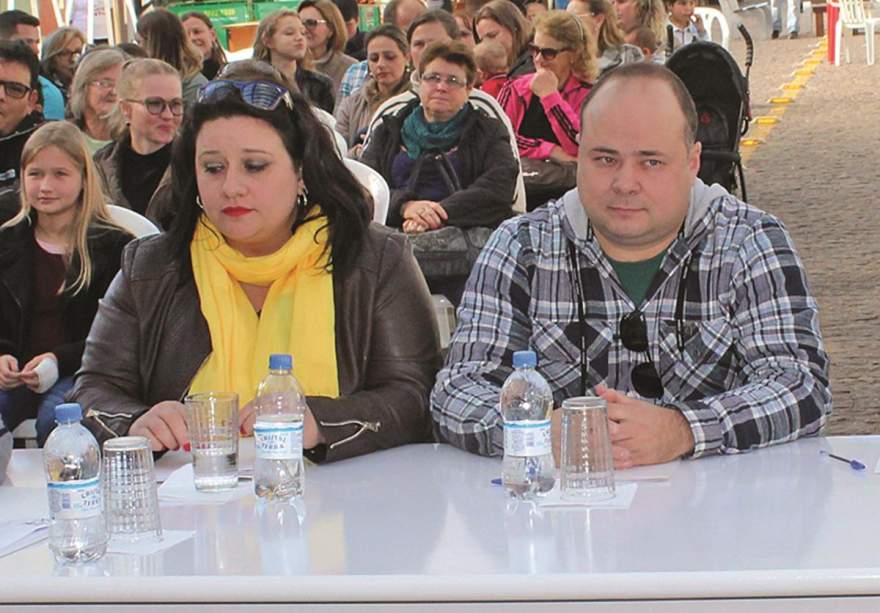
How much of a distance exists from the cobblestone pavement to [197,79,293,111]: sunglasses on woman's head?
289 cm

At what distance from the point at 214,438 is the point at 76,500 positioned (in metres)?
0.49

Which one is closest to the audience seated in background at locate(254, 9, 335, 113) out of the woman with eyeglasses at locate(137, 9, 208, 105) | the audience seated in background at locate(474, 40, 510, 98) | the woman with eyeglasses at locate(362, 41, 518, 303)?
the woman with eyeglasses at locate(137, 9, 208, 105)

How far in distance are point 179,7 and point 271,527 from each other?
614 inches

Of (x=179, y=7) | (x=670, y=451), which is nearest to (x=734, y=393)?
(x=670, y=451)

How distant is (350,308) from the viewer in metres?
3.31

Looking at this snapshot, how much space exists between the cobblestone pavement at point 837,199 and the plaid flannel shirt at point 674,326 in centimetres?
249

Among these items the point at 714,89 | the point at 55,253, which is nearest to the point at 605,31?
the point at 714,89

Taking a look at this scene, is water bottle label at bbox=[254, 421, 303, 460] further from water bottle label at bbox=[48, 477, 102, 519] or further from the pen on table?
the pen on table

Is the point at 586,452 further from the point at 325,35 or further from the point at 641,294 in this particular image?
the point at 325,35

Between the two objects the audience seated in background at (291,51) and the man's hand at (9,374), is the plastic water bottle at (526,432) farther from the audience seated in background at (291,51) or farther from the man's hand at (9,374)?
the audience seated in background at (291,51)

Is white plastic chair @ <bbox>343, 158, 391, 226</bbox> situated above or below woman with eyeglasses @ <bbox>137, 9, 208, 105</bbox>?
below

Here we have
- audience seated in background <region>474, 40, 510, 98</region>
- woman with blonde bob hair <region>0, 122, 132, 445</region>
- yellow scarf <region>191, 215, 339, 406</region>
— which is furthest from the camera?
audience seated in background <region>474, 40, 510, 98</region>

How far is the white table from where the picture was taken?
6.93ft

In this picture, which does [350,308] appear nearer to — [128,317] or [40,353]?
[128,317]
